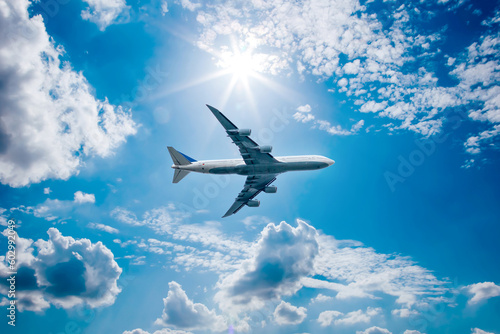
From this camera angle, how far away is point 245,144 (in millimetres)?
51938

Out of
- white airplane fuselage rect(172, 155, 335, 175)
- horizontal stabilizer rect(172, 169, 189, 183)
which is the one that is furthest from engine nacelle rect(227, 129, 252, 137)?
horizontal stabilizer rect(172, 169, 189, 183)

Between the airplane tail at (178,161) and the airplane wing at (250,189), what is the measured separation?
13.5 metres

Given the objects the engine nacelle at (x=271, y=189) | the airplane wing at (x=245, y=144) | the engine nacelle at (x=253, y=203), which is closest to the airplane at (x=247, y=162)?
the airplane wing at (x=245, y=144)

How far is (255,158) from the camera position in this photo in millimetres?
53625

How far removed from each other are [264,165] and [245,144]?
594cm

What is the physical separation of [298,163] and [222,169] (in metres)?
14.8

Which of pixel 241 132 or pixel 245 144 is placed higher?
pixel 241 132

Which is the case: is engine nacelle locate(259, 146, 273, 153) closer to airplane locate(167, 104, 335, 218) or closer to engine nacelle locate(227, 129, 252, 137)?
airplane locate(167, 104, 335, 218)

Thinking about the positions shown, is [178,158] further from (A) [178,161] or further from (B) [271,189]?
(B) [271,189]

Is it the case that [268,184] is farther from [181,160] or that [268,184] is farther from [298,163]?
[181,160]

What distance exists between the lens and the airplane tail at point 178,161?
191ft

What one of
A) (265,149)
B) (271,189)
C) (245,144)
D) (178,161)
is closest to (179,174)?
(178,161)

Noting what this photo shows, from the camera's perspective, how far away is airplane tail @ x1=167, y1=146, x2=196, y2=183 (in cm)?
5819

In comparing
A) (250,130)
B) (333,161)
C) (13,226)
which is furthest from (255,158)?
(13,226)
